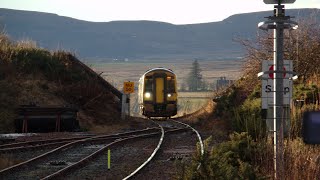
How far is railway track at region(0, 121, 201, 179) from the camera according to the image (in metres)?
12.0

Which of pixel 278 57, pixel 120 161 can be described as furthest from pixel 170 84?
pixel 278 57

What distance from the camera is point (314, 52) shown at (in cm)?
2203

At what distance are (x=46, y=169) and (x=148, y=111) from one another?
20.9 meters

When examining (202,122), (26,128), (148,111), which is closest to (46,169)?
(26,128)

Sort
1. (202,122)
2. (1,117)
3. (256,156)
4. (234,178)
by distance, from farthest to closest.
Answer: (202,122)
(1,117)
(256,156)
(234,178)

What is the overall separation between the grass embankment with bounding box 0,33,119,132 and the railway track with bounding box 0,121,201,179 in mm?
9590

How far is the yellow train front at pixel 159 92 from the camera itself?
3281 cm

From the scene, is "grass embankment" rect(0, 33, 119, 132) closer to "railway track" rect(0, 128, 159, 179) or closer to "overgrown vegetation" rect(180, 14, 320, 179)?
"railway track" rect(0, 128, 159, 179)

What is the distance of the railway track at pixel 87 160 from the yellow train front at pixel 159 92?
11.8 meters

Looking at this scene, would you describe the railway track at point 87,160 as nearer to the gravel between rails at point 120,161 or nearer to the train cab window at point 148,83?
the gravel between rails at point 120,161

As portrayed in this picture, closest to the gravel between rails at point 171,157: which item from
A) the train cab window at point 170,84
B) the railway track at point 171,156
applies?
the railway track at point 171,156

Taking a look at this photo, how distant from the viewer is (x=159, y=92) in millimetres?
32812

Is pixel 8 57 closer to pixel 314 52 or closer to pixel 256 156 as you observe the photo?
pixel 314 52

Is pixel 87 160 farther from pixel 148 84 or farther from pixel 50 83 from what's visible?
pixel 50 83
